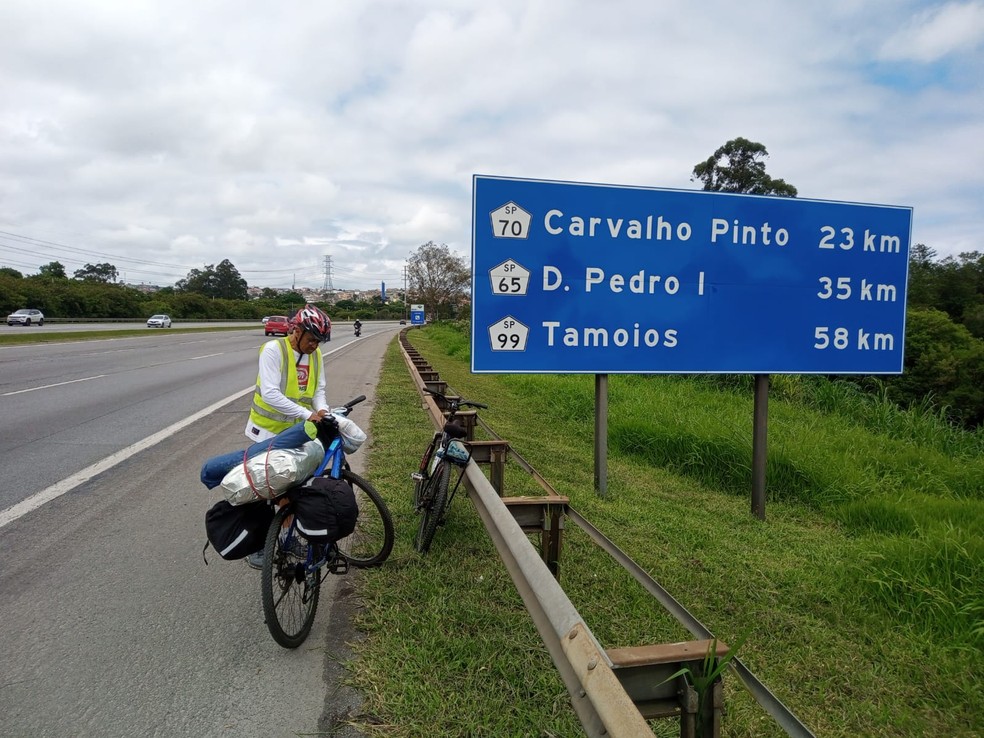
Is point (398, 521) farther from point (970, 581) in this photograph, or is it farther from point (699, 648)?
point (970, 581)

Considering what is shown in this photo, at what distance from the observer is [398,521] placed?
4531 millimetres

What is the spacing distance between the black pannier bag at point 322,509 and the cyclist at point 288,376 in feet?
2.18

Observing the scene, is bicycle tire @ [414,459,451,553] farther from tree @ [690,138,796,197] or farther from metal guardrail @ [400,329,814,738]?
tree @ [690,138,796,197]

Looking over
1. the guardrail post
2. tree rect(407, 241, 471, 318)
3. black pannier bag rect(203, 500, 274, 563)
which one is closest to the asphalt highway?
black pannier bag rect(203, 500, 274, 563)

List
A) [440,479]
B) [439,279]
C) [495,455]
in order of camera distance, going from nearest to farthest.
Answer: [440,479], [495,455], [439,279]

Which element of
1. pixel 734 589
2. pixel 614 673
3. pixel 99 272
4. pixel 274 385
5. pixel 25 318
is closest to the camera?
pixel 614 673

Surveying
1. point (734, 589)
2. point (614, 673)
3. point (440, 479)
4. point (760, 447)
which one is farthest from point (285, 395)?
point (760, 447)

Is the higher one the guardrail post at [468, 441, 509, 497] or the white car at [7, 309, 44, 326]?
the white car at [7, 309, 44, 326]

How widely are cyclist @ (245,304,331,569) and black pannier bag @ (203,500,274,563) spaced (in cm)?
72

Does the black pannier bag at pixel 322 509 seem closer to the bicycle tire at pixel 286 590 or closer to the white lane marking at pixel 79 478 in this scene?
the bicycle tire at pixel 286 590

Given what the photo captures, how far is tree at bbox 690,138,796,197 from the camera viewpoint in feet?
143

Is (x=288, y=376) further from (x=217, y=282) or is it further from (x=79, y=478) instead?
(x=217, y=282)

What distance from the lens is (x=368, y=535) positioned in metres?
4.27

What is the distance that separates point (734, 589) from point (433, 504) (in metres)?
2.00
